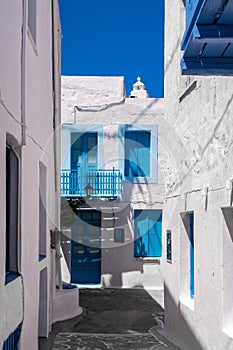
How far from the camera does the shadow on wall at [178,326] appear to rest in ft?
25.4

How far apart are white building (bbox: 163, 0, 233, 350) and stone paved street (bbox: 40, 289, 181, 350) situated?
678 mm

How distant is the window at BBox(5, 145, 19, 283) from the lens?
612 cm

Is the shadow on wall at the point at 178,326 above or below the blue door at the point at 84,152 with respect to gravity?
below

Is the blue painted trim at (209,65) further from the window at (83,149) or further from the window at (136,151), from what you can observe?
the window at (83,149)

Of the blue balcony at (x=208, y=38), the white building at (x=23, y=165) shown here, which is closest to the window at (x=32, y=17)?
the white building at (x=23, y=165)

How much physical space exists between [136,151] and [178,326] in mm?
9573

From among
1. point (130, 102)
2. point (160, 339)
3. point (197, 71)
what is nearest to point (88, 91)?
point (130, 102)

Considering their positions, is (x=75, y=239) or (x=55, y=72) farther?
(x=75, y=239)

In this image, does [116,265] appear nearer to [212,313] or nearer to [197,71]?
[212,313]

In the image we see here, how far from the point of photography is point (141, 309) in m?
13.3

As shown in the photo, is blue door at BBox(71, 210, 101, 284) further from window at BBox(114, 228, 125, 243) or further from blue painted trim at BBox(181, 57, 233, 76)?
blue painted trim at BBox(181, 57, 233, 76)

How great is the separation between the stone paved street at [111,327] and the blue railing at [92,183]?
355 cm

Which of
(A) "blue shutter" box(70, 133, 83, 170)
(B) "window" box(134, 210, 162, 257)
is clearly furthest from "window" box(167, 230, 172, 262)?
(A) "blue shutter" box(70, 133, 83, 170)

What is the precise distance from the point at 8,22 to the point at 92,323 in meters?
7.63
